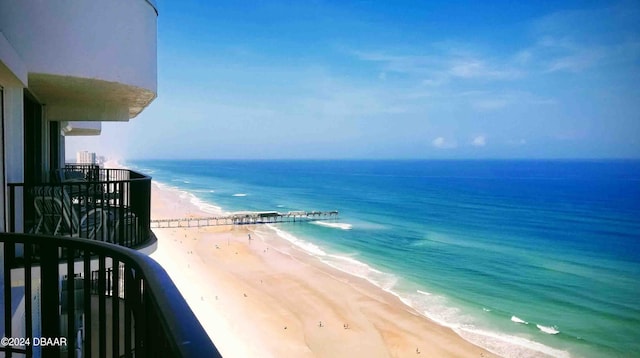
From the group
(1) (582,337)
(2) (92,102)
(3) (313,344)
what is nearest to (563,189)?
(1) (582,337)

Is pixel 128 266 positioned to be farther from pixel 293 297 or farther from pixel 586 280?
pixel 586 280

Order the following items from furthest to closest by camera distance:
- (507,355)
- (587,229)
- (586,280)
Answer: (587,229)
(586,280)
(507,355)

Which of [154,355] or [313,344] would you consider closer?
[154,355]

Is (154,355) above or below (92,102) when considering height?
below

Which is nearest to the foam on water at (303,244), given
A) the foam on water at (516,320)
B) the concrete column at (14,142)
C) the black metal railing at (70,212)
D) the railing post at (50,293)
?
the foam on water at (516,320)

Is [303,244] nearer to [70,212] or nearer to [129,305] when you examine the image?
[70,212]

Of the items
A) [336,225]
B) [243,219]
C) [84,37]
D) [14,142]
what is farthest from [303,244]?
[14,142]

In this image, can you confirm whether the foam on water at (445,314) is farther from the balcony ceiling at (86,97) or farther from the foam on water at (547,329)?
the balcony ceiling at (86,97)
